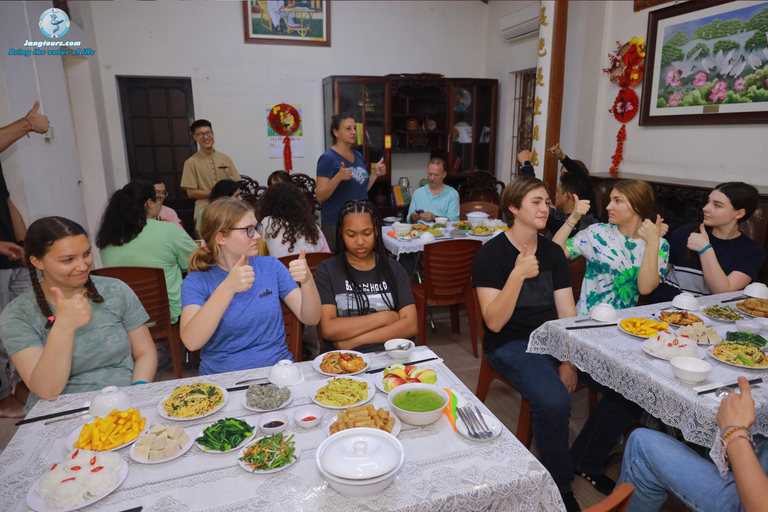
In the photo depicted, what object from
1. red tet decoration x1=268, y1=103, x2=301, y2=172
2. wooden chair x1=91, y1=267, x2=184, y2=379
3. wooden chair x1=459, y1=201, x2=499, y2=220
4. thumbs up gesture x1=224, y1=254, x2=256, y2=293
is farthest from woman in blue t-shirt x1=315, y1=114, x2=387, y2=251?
thumbs up gesture x1=224, y1=254, x2=256, y2=293

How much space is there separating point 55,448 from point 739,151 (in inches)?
181

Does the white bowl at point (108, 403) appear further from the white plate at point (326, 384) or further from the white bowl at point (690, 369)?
the white bowl at point (690, 369)

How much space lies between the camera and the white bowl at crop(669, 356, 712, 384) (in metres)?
1.50

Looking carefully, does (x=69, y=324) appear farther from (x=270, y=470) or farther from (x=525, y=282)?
(x=525, y=282)

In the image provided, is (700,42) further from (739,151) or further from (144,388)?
(144,388)

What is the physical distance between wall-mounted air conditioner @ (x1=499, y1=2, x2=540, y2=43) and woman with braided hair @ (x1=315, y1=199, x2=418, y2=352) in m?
4.51

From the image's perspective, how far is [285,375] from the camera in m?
1.54

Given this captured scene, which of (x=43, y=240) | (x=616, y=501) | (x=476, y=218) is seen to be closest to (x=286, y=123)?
(x=476, y=218)

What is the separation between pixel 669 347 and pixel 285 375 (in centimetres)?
139

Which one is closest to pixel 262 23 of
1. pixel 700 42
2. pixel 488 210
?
pixel 488 210

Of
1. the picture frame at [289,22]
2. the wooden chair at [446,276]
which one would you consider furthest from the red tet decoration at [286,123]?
the wooden chair at [446,276]

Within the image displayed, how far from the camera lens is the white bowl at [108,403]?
Answer: 136cm

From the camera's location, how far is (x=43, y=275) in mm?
1670

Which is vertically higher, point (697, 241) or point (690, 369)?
point (697, 241)
